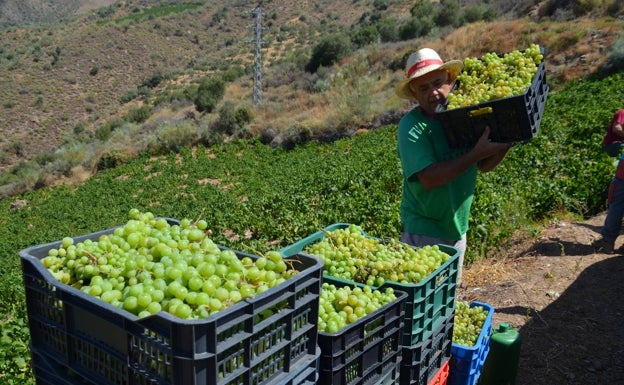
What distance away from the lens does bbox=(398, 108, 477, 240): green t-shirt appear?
358 cm

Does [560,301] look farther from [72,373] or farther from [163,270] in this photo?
[72,373]

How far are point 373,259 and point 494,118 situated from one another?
4.64 feet

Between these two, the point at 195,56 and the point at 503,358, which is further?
the point at 195,56

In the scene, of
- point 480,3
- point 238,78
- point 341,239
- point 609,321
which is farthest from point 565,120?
point 238,78

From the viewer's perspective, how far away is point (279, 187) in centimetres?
1633

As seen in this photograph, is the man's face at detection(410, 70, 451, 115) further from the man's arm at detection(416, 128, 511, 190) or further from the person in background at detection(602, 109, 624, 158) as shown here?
the person in background at detection(602, 109, 624, 158)

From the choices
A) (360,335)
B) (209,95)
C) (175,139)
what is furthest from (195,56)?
(360,335)

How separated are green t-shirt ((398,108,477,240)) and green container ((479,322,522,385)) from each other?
2.54 feet

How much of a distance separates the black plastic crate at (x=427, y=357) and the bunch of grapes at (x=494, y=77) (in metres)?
1.54

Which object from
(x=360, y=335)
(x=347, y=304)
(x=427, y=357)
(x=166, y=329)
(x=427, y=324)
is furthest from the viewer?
(x=427, y=357)

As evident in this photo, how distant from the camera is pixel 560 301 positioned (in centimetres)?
547

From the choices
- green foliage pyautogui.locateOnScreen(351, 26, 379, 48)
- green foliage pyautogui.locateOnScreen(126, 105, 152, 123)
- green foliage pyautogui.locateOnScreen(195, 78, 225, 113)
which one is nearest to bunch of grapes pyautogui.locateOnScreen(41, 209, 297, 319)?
green foliage pyautogui.locateOnScreen(195, 78, 225, 113)

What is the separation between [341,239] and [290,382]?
55.2 inches

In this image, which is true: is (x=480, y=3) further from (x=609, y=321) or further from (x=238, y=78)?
(x=609, y=321)
